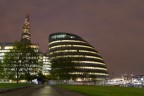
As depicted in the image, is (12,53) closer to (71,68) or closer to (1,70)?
(1,70)

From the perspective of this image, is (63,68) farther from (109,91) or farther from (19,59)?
(109,91)

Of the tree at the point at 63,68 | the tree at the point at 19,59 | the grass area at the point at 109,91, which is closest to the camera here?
the grass area at the point at 109,91

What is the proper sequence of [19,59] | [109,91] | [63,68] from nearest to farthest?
[109,91] < [19,59] < [63,68]

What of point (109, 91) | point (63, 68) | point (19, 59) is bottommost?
point (109, 91)

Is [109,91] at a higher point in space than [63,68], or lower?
lower

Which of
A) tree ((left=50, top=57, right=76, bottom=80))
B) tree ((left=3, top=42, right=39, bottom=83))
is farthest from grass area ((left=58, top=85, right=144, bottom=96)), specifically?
tree ((left=50, top=57, right=76, bottom=80))

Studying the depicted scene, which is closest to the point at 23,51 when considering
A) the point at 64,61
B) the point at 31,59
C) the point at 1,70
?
the point at 31,59

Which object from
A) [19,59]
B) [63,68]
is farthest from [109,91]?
[63,68]

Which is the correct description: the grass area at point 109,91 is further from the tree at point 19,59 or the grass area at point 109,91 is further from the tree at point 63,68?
the tree at point 63,68

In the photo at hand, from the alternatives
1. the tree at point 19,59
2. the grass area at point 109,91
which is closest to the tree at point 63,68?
the tree at point 19,59

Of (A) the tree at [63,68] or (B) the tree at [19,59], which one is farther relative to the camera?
(A) the tree at [63,68]

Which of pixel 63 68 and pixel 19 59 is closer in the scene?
pixel 19 59

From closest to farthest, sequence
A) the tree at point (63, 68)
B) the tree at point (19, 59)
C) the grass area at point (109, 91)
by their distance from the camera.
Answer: the grass area at point (109, 91) → the tree at point (19, 59) → the tree at point (63, 68)

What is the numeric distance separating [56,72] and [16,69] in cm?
2905
